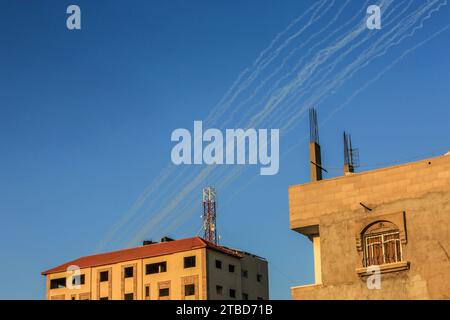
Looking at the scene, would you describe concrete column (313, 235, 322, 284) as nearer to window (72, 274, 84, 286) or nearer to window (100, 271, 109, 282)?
window (100, 271, 109, 282)

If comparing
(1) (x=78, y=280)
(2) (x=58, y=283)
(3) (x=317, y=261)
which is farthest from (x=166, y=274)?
(3) (x=317, y=261)

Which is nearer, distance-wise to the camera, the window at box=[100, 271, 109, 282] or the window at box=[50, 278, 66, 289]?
the window at box=[100, 271, 109, 282]

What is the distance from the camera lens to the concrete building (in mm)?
79438

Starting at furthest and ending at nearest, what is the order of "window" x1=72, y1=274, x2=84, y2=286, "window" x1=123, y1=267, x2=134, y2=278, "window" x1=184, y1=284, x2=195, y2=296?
"window" x1=72, y1=274, x2=84, y2=286 < "window" x1=123, y1=267, x2=134, y2=278 < "window" x1=184, y1=284, x2=195, y2=296

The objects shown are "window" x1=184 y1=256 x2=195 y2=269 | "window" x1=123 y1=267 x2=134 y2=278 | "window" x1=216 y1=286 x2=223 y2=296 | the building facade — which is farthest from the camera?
"window" x1=123 y1=267 x2=134 y2=278

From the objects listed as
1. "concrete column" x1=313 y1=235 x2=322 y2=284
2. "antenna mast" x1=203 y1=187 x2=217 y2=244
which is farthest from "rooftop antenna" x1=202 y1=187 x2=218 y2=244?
"concrete column" x1=313 y1=235 x2=322 y2=284

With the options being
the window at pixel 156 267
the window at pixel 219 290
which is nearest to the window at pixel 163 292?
the window at pixel 156 267

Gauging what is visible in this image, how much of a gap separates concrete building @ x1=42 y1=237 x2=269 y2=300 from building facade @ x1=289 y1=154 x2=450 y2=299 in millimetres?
40807

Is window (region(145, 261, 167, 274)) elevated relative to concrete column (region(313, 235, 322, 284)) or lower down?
elevated

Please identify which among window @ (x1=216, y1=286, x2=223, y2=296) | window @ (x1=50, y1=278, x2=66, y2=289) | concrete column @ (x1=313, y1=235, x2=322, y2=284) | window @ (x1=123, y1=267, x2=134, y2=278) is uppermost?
window @ (x1=123, y1=267, x2=134, y2=278)

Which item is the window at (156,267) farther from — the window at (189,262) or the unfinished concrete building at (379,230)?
the unfinished concrete building at (379,230)

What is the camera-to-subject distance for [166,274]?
8075 cm
